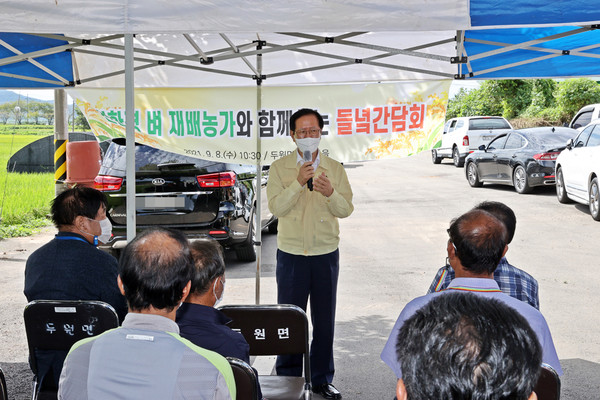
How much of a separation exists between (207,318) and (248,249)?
664 cm

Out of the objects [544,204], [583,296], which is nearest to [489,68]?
[583,296]

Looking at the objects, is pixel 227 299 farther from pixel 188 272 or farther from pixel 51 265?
Answer: pixel 188 272

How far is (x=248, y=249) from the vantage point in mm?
9305

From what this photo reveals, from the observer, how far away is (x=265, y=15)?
3.33 metres

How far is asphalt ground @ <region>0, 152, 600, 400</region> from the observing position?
528 cm

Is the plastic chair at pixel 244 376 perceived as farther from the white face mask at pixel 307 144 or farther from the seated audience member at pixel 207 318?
the white face mask at pixel 307 144

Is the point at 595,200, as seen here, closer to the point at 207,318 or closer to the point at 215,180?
the point at 215,180

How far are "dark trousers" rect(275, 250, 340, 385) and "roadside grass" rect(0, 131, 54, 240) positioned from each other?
8.51 m

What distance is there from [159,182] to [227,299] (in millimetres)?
1737

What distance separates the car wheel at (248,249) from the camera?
902cm

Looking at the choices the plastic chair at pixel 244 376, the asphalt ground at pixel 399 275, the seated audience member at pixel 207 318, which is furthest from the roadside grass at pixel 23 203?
the plastic chair at pixel 244 376

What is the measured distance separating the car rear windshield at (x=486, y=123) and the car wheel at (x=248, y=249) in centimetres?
1703

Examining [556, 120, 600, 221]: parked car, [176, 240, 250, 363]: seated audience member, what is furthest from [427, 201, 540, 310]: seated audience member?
[556, 120, 600, 221]: parked car

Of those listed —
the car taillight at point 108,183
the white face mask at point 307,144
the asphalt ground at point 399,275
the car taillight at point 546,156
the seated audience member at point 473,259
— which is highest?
the car taillight at point 546,156
